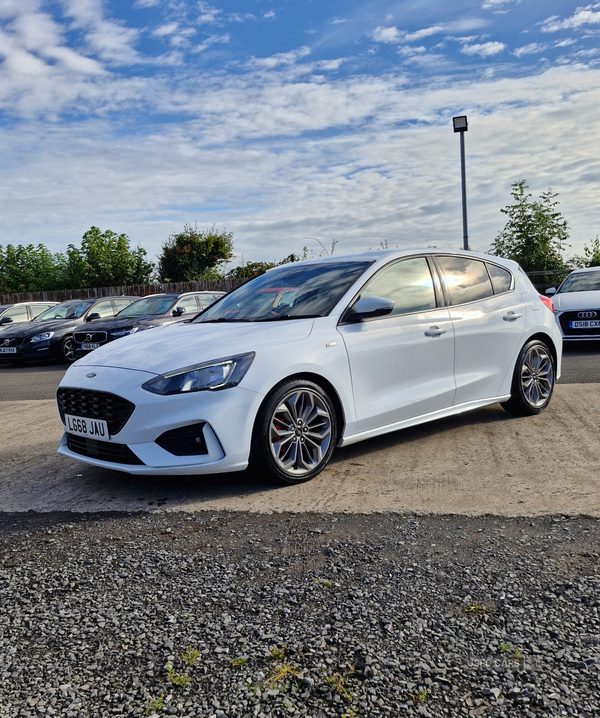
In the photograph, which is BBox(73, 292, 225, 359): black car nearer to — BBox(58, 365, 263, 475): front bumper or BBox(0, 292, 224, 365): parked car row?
BBox(0, 292, 224, 365): parked car row

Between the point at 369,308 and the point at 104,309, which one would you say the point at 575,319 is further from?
the point at 104,309

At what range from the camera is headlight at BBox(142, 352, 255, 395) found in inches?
174

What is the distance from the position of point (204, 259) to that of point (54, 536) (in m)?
31.2

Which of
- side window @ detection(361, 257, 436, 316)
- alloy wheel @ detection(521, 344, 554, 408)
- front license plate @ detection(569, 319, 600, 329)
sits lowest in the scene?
alloy wheel @ detection(521, 344, 554, 408)

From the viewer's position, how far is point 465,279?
620 centimetres

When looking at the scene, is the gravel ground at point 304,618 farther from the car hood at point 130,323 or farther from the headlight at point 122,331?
the car hood at point 130,323

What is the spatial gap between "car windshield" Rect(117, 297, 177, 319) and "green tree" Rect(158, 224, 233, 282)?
1811cm

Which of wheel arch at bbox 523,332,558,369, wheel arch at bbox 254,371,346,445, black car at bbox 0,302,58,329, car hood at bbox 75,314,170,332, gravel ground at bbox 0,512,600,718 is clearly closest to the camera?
gravel ground at bbox 0,512,600,718

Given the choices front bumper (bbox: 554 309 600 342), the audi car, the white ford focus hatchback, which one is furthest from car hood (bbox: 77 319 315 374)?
front bumper (bbox: 554 309 600 342)

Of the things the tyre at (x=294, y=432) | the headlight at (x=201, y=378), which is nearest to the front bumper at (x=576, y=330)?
the tyre at (x=294, y=432)

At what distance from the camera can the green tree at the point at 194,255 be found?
34094 mm

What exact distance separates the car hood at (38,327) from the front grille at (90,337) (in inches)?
43.3

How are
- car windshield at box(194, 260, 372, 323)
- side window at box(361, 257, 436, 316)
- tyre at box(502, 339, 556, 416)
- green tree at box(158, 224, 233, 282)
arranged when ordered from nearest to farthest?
car windshield at box(194, 260, 372, 323) < side window at box(361, 257, 436, 316) < tyre at box(502, 339, 556, 416) < green tree at box(158, 224, 233, 282)

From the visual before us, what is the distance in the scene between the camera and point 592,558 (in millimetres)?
3271
